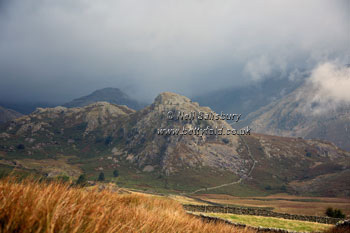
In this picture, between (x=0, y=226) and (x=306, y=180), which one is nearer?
(x=0, y=226)

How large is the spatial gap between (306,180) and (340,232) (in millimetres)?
214925

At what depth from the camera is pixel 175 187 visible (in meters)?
176

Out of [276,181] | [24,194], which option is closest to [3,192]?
[24,194]

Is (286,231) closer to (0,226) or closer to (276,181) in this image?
(0,226)

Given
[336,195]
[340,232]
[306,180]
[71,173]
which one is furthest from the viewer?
[306,180]

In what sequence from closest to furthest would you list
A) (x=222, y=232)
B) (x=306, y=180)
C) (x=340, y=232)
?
(x=222, y=232)
(x=340, y=232)
(x=306, y=180)

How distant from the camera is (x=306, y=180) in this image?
189250mm

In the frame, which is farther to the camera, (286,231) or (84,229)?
(286,231)

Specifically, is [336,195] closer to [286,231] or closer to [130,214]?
[286,231]

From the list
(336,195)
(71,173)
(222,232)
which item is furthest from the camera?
(71,173)

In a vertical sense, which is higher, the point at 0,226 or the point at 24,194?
the point at 24,194

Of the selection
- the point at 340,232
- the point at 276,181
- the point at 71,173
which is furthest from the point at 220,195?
the point at 340,232

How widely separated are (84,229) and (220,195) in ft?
539

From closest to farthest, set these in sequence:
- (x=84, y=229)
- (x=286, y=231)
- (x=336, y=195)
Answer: (x=84, y=229) < (x=286, y=231) < (x=336, y=195)
